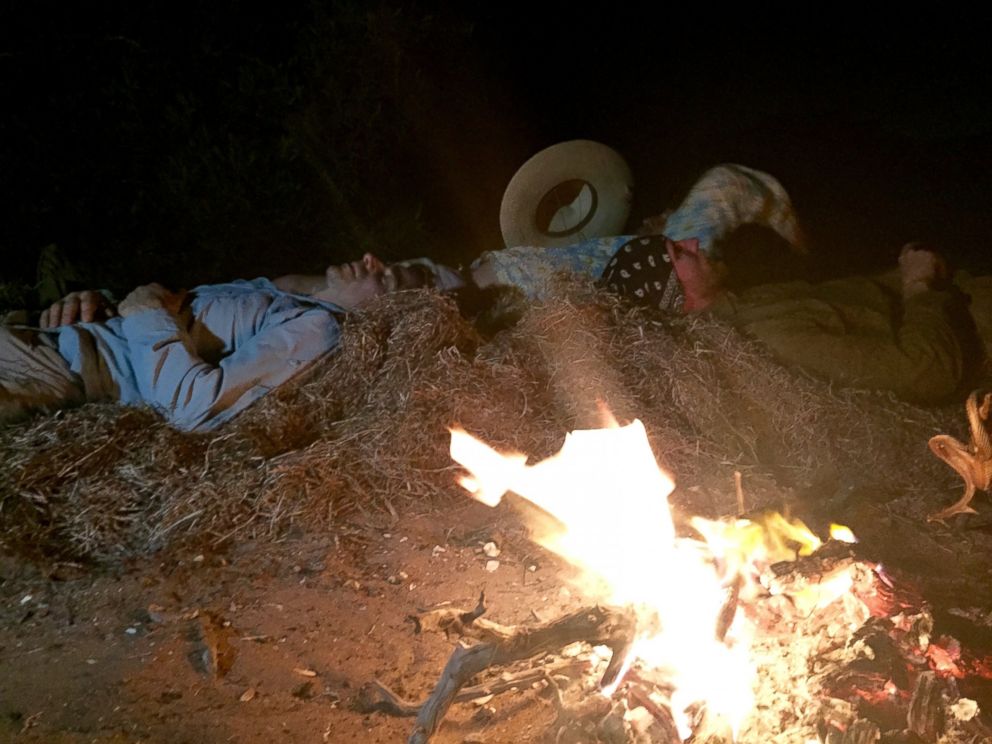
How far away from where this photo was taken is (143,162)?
6.11m

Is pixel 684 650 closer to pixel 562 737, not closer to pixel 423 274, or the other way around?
pixel 562 737

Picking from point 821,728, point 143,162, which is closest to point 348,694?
point 821,728

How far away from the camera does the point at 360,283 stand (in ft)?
15.7

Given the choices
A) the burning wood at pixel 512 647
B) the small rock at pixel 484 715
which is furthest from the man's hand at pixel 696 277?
the small rock at pixel 484 715

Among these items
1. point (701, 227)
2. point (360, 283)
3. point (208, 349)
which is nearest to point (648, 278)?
point (701, 227)

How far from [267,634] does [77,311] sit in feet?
10.0

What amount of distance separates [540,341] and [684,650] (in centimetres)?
220

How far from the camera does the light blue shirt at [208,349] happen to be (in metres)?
4.03

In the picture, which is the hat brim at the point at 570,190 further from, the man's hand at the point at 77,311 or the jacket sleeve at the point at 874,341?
the man's hand at the point at 77,311

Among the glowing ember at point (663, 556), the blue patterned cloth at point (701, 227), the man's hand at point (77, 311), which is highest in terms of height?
the man's hand at point (77, 311)

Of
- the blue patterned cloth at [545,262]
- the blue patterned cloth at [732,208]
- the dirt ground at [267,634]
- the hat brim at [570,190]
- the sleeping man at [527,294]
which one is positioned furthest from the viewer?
the hat brim at [570,190]

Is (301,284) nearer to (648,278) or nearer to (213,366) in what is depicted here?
(213,366)

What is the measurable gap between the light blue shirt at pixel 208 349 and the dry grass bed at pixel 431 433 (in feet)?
0.41

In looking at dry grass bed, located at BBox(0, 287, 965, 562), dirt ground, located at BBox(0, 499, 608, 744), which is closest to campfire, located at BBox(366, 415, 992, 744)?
dirt ground, located at BBox(0, 499, 608, 744)
